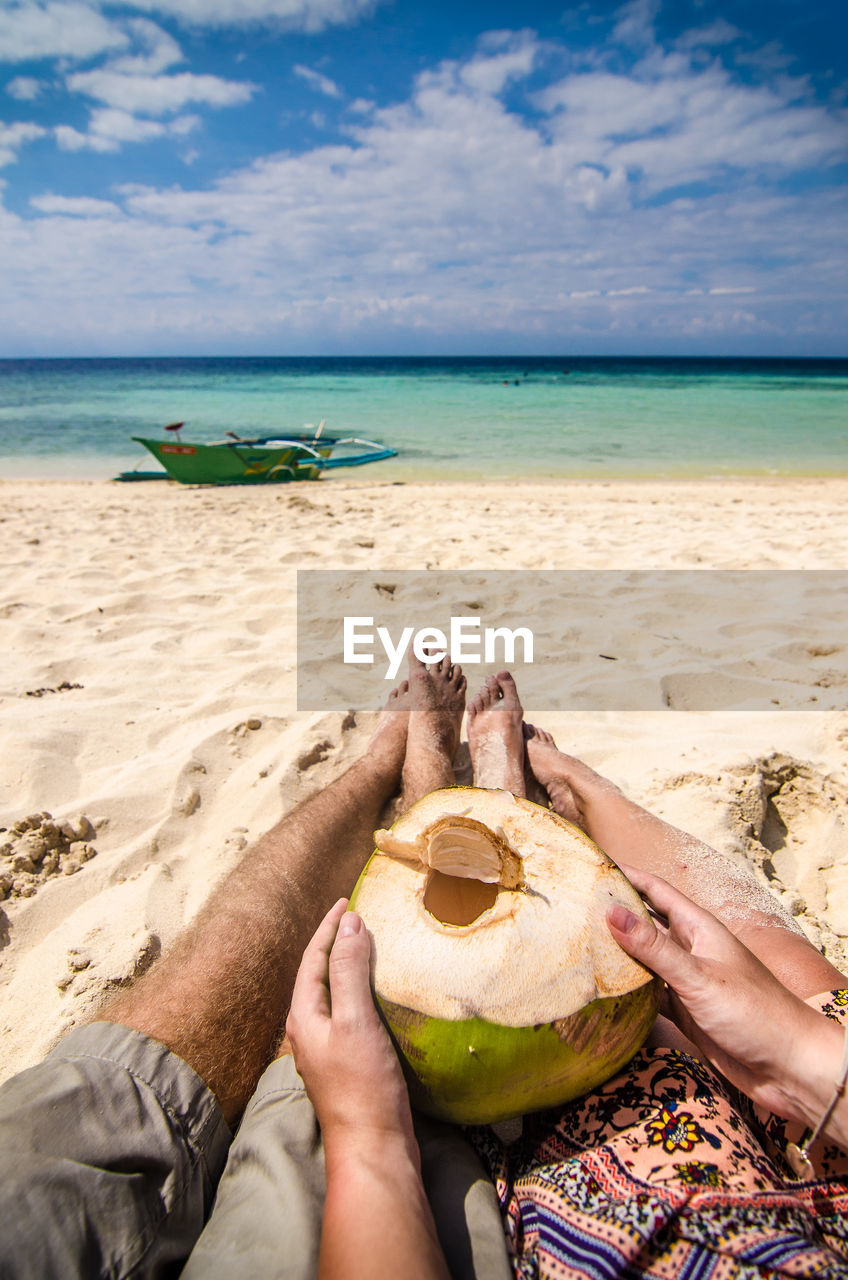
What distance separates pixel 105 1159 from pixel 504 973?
59cm

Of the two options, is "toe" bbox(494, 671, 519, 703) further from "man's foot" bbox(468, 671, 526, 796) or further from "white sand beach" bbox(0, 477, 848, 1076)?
"white sand beach" bbox(0, 477, 848, 1076)

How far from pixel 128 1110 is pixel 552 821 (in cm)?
80

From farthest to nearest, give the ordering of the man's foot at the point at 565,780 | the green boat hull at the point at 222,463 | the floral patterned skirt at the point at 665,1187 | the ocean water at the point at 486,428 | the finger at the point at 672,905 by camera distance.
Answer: the ocean water at the point at 486,428, the green boat hull at the point at 222,463, the man's foot at the point at 565,780, the finger at the point at 672,905, the floral patterned skirt at the point at 665,1187

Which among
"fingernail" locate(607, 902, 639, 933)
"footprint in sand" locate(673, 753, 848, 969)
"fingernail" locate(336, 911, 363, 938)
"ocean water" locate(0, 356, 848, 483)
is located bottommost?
"footprint in sand" locate(673, 753, 848, 969)

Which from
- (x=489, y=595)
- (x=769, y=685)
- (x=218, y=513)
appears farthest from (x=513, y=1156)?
(x=218, y=513)

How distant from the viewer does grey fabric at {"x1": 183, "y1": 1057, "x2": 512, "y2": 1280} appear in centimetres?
82

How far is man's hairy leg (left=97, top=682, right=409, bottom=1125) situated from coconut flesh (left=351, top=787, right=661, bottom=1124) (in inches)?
14.4

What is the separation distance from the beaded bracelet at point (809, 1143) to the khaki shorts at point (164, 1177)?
1.38 feet

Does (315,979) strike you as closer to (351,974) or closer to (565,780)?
(351,974)

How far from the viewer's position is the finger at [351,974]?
0.97 metres

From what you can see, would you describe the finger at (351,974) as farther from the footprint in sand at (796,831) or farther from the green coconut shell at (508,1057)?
the footprint in sand at (796,831)

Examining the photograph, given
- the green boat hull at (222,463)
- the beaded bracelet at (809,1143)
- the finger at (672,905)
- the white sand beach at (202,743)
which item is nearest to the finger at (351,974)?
the finger at (672,905)

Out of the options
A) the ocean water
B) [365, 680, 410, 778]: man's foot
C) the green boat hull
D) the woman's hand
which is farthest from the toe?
the ocean water

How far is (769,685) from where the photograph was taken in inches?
106
